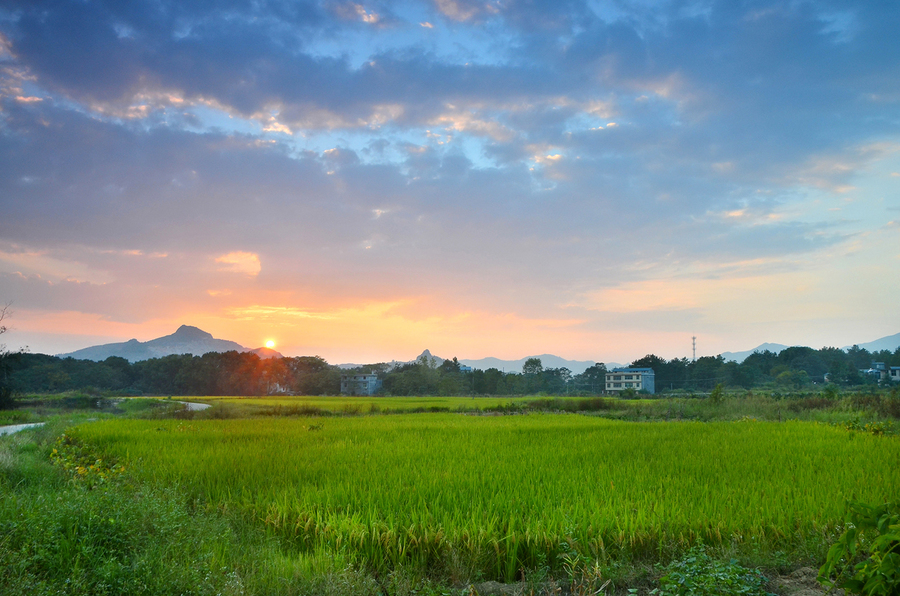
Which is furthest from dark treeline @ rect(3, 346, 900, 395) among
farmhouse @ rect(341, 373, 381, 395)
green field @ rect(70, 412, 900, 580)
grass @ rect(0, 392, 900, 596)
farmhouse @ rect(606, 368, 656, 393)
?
grass @ rect(0, 392, 900, 596)

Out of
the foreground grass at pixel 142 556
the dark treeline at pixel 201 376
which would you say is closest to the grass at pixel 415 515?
the foreground grass at pixel 142 556

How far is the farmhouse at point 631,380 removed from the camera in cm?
9100

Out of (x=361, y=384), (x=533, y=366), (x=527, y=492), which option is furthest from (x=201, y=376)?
(x=527, y=492)

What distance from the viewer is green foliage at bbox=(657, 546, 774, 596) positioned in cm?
377

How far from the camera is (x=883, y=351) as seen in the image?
320 feet

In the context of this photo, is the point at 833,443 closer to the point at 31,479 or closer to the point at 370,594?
the point at 370,594

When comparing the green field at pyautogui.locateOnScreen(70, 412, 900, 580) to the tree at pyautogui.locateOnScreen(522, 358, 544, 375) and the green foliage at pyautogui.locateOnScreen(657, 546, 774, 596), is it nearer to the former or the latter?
the green foliage at pyautogui.locateOnScreen(657, 546, 774, 596)

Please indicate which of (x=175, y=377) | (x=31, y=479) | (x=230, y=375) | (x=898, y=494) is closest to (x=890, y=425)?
(x=898, y=494)

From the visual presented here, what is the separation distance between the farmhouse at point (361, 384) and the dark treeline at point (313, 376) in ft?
26.5

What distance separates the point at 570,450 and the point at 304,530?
6766 millimetres

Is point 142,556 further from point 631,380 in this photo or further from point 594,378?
point 594,378

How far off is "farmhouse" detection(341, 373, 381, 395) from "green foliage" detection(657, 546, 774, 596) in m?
89.9

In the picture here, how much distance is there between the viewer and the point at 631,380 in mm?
94000

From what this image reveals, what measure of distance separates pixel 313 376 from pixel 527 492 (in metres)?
71.8
